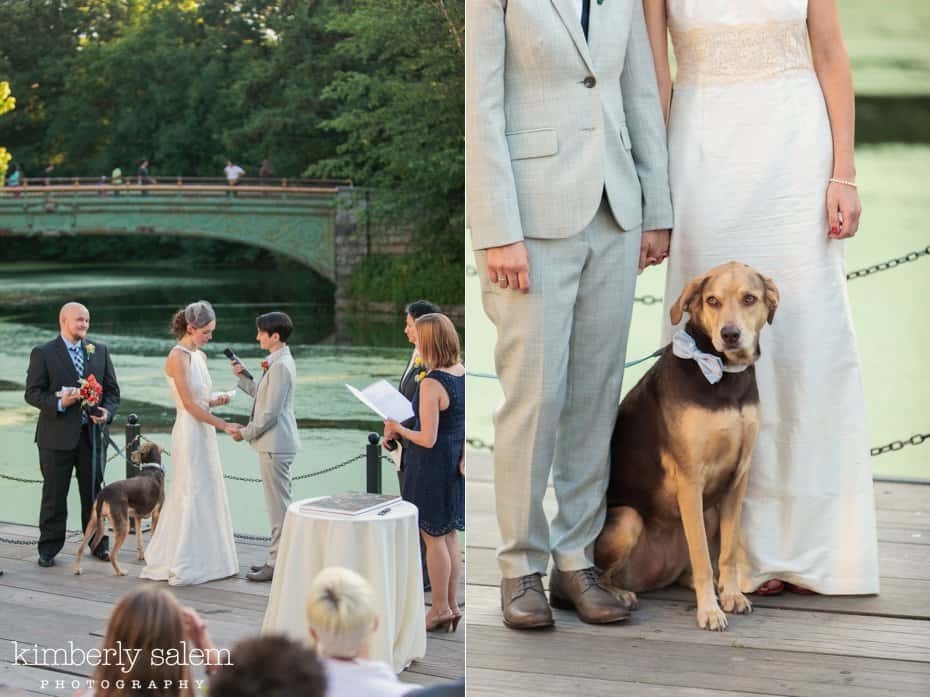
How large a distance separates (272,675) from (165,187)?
5.05 feet

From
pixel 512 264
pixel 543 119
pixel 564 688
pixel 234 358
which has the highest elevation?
pixel 543 119

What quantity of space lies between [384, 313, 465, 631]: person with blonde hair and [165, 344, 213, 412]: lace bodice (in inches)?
19.4

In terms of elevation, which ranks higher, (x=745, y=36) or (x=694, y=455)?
(x=745, y=36)

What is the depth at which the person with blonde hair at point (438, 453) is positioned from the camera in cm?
360

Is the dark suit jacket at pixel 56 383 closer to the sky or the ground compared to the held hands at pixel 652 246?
closer to the ground

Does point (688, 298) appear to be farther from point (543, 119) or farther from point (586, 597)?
point (586, 597)

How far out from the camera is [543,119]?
313 cm

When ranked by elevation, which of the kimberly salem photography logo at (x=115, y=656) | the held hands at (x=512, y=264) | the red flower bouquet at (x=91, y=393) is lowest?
the kimberly salem photography logo at (x=115, y=656)

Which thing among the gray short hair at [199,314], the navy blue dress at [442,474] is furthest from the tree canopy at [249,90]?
the navy blue dress at [442,474]

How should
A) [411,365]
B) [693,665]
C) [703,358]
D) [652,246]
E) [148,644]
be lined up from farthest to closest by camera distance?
[411,365] → [652,246] → [703,358] → [693,665] → [148,644]

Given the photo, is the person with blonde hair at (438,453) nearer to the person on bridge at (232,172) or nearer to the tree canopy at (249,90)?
the tree canopy at (249,90)

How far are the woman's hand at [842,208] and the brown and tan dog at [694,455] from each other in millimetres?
347

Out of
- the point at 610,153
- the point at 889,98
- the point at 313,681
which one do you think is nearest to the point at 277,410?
the point at 610,153

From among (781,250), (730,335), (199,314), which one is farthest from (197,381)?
(781,250)
